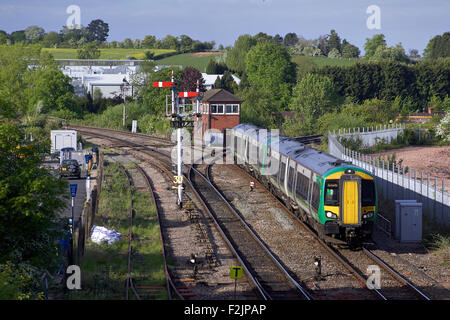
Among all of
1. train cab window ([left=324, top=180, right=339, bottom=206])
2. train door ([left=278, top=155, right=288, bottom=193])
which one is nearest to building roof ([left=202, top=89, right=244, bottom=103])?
train door ([left=278, top=155, right=288, bottom=193])

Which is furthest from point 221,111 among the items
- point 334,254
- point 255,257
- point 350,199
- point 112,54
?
point 112,54

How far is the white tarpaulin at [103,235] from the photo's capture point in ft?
64.5

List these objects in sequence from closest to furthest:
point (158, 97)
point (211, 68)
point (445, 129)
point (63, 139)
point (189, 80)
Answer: point (63, 139)
point (445, 129)
point (158, 97)
point (189, 80)
point (211, 68)

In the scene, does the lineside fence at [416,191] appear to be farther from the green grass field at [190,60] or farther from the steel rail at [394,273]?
the green grass field at [190,60]

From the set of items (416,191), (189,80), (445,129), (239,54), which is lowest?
(416,191)

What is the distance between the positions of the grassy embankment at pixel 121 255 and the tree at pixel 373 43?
514ft

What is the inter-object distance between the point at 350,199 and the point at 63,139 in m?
30.9

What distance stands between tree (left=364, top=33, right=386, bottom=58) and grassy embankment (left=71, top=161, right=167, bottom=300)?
6170 inches

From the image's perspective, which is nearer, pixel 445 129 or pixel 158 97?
pixel 445 129

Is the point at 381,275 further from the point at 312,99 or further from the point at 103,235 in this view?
the point at 312,99

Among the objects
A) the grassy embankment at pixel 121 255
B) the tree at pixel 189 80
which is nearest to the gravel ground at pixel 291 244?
the grassy embankment at pixel 121 255

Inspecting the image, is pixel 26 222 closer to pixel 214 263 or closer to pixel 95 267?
pixel 95 267

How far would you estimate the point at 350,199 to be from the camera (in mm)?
17953
